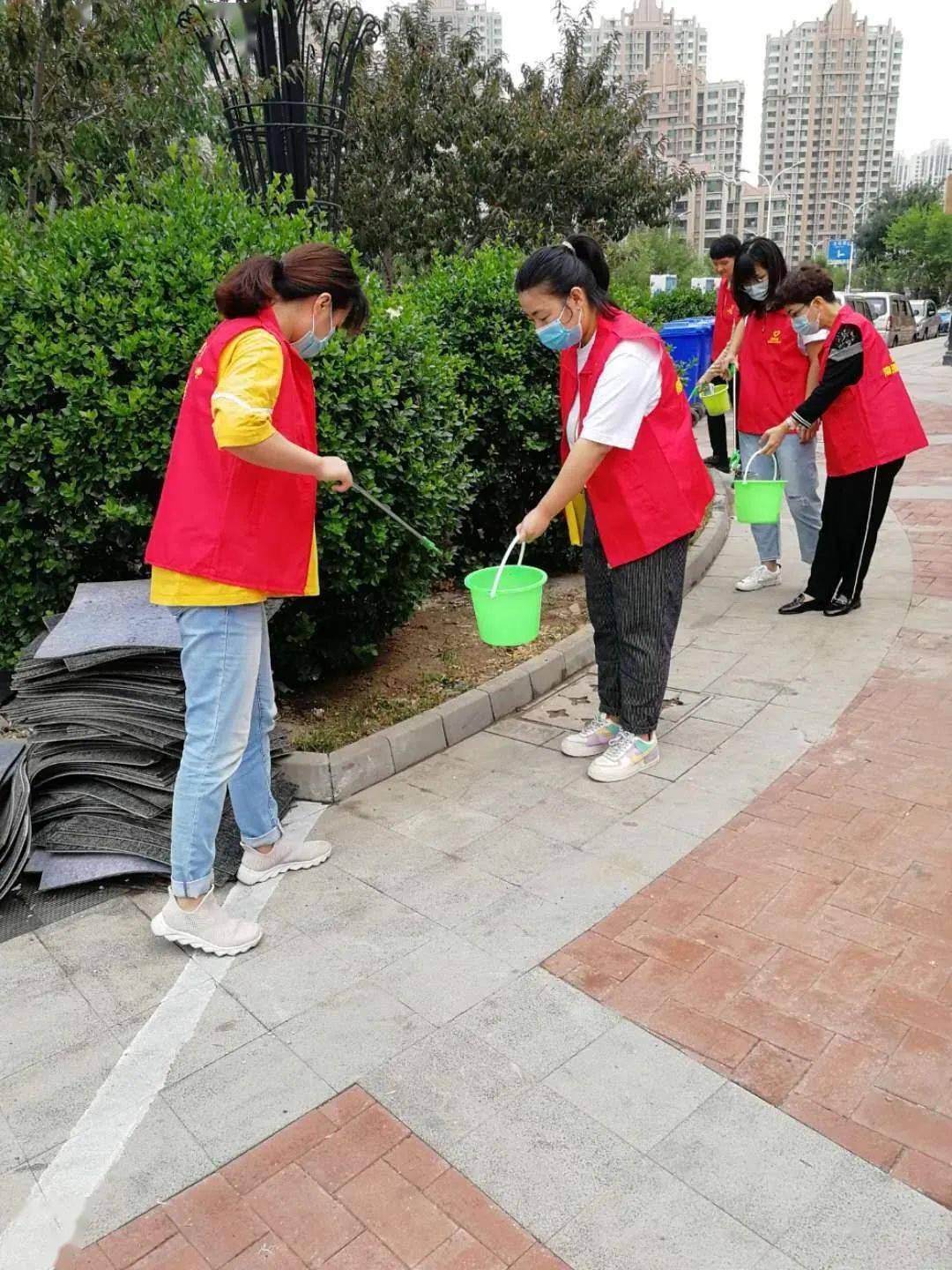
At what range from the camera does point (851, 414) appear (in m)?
5.13

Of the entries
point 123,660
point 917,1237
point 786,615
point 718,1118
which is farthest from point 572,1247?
point 786,615

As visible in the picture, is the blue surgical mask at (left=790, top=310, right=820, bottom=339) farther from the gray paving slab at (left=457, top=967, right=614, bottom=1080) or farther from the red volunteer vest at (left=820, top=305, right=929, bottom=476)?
the gray paving slab at (left=457, top=967, right=614, bottom=1080)

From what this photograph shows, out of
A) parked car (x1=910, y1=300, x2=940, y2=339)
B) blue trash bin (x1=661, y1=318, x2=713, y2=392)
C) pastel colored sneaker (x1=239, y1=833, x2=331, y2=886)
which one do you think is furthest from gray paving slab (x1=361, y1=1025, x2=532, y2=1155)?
parked car (x1=910, y1=300, x2=940, y2=339)

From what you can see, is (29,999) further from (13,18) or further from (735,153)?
(735,153)

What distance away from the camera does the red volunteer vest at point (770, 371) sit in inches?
213

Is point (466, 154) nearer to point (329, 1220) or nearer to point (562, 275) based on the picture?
point (562, 275)

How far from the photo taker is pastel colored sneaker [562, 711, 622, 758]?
4.01 meters

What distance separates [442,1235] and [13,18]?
6.17 meters

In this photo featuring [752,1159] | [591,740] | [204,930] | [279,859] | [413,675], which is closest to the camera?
[752,1159]

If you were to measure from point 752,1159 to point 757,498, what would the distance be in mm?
3703

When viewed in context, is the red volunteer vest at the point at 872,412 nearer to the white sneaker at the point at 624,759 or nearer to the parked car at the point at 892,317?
the white sneaker at the point at 624,759

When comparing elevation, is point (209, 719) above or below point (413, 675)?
above

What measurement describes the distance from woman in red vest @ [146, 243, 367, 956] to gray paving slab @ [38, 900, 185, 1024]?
10cm

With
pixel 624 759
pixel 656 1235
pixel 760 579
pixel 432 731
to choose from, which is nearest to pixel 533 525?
pixel 624 759
